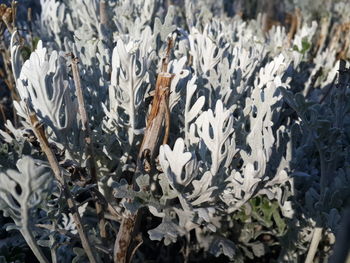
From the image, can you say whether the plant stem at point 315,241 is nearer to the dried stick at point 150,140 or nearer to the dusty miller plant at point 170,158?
the dusty miller plant at point 170,158

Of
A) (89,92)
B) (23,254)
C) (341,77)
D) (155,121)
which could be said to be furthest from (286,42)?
(23,254)

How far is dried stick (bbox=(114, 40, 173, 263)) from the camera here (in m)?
1.24

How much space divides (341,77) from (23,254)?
1314mm

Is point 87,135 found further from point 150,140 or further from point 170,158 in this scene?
point 170,158

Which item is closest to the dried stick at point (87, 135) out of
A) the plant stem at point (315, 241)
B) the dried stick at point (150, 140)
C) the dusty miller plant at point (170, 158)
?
the dusty miller plant at point (170, 158)

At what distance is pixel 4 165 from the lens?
150cm

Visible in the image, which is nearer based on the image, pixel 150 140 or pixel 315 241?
pixel 150 140

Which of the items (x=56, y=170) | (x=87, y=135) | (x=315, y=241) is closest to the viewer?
(x=56, y=170)

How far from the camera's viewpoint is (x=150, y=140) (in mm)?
1346

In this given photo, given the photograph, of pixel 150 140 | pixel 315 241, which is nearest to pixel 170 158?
pixel 150 140

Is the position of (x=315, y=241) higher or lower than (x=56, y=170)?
lower

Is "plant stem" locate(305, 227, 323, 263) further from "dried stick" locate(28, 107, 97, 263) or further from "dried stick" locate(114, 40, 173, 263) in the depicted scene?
"dried stick" locate(28, 107, 97, 263)

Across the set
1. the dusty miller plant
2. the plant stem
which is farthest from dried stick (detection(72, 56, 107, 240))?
the plant stem

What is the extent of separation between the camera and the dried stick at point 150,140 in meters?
1.24
